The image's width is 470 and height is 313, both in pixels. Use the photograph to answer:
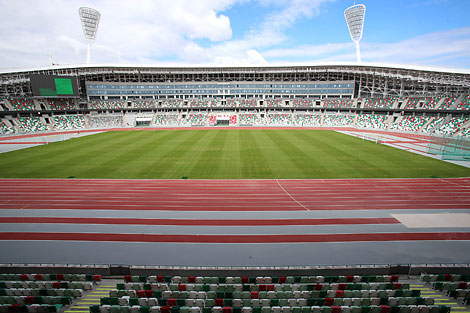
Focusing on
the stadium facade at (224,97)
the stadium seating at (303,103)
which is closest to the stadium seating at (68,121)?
the stadium facade at (224,97)

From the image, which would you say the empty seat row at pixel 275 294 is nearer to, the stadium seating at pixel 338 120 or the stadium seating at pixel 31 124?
the stadium seating at pixel 338 120

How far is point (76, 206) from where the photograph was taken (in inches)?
488

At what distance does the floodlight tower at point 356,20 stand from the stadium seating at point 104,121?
60769mm

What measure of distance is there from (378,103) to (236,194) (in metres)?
47.8

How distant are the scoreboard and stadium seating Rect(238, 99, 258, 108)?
116 ft

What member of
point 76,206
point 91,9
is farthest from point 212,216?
point 91,9

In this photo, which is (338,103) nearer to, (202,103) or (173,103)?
(202,103)

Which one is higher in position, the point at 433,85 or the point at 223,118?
the point at 433,85

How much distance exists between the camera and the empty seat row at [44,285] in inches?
236

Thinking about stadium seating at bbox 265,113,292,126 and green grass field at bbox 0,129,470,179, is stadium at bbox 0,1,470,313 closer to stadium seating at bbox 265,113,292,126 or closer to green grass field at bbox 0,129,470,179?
green grass field at bbox 0,129,470,179

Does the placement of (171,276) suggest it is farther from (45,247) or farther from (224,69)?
(224,69)

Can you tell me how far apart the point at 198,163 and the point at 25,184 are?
11.8 meters

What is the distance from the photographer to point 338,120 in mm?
52312

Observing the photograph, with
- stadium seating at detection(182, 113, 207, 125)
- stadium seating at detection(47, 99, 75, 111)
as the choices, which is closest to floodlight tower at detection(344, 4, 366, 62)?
stadium seating at detection(182, 113, 207, 125)
